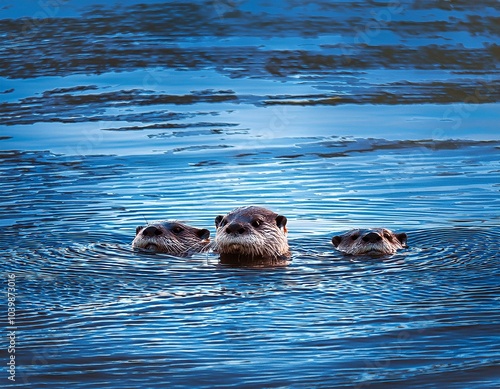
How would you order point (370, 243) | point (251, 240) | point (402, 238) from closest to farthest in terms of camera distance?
point (370, 243) → point (251, 240) → point (402, 238)

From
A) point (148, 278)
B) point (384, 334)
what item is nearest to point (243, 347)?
point (384, 334)

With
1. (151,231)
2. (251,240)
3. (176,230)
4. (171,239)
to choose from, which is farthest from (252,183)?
(251,240)

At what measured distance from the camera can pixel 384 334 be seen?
7375mm

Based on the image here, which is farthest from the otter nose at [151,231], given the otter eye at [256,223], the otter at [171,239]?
the otter eye at [256,223]

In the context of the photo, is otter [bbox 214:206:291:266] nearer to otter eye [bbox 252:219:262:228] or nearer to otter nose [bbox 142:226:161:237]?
otter eye [bbox 252:219:262:228]

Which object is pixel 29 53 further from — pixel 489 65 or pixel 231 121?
pixel 489 65

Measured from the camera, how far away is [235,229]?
1034cm

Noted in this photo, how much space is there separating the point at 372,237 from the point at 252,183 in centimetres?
409

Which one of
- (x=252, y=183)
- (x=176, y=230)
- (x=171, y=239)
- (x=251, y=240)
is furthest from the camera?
(x=252, y=183)

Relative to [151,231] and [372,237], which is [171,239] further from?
[372,237]

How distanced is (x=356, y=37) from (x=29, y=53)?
20.9ft

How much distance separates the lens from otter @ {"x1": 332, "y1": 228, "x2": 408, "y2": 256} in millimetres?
10102

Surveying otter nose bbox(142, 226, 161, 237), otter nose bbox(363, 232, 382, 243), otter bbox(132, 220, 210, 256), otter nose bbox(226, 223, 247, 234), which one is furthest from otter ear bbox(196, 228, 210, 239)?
otter nose bbox(363, 232, 382, 243)

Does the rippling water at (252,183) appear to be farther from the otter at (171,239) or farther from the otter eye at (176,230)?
the otter eye at (176,230)
